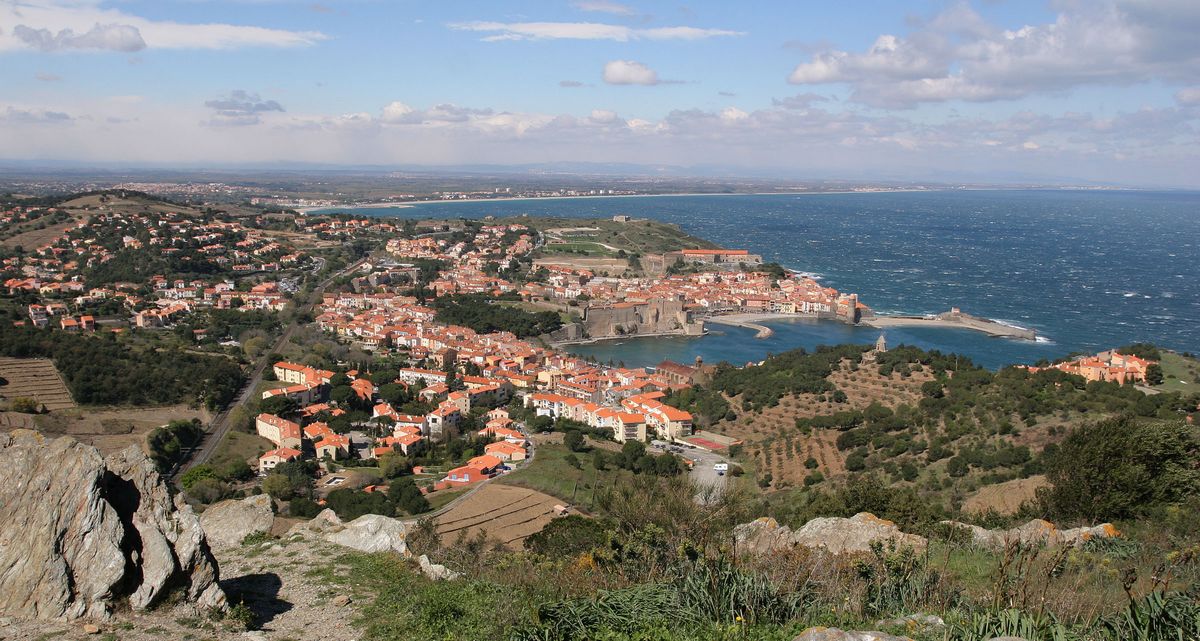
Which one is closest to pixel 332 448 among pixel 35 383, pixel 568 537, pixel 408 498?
pixel 408 498

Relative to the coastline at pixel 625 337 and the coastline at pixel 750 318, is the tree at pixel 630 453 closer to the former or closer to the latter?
the coastline at pixel 625 337

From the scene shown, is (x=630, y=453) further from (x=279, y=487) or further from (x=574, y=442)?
(x=279, y=487)

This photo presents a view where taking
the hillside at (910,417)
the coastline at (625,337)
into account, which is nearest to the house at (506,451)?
the hillside at (910,417)

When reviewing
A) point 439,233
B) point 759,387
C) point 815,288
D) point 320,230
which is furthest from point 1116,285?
point 320,230

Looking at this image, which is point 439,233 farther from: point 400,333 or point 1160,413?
point 1160,413

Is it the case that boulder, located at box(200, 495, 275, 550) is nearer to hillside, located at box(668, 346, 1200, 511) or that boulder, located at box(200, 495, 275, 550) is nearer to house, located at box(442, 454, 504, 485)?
hillside, located at box(668, 346, 1200, 511)

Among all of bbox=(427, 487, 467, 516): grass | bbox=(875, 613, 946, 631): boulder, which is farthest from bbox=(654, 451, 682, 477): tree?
bbox=(875, 613, 946, 631): boulder
